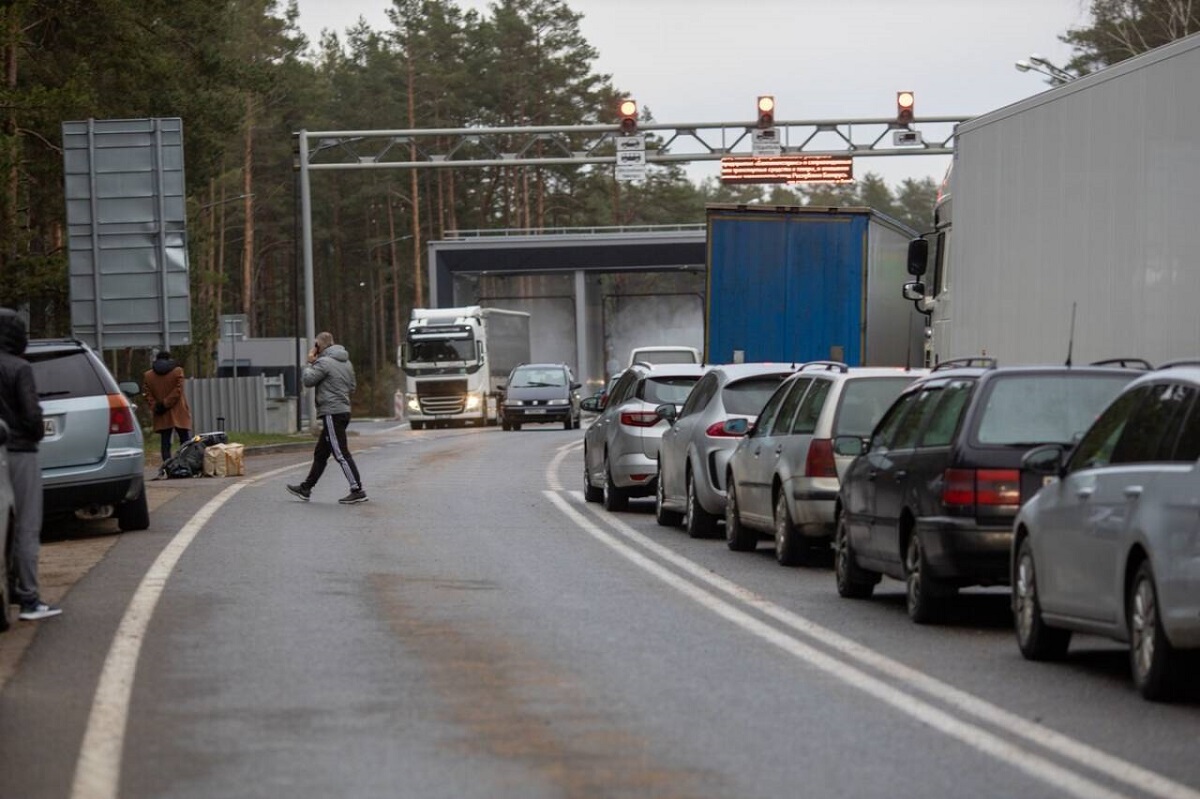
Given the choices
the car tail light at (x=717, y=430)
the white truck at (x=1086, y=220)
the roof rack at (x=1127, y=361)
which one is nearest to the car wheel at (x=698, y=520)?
the car tail light at (x=717, y=430)

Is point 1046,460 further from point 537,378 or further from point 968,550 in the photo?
point 537,378

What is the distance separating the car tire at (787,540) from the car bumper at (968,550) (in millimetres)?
4006

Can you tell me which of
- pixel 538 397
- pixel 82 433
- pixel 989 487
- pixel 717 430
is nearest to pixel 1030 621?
pixel 989 487

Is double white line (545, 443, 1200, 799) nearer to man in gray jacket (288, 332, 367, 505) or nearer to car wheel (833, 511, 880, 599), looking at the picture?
car wheel (833, 511, 880, 599)

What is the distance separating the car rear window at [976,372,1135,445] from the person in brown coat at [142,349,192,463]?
18.1 meters

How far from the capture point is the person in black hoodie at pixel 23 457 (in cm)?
1232

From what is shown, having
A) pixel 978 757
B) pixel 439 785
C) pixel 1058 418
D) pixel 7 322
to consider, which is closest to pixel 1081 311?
pixel 1058 418

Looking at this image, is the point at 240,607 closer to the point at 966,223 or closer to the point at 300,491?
the point at 966,223

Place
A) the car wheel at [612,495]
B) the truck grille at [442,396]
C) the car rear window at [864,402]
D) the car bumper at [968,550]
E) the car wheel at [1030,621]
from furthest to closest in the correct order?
the truck grille at [442,396]
the car wheel at [612,495]
the car rear window at [864,402]
the car bumper at [968,550]
the car wheel at [1030,621]

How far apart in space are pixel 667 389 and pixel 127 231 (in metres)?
12.6

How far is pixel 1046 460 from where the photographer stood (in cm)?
1059

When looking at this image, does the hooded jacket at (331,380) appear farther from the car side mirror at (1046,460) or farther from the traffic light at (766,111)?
the traffic light at (766,111)

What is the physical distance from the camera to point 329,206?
114438mm

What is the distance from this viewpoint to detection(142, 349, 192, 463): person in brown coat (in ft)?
94.5
